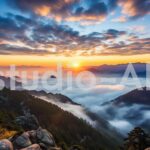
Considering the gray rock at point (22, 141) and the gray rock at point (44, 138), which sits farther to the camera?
the gray rock at point (44, 138)

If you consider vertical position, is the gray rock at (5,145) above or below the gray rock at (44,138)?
above

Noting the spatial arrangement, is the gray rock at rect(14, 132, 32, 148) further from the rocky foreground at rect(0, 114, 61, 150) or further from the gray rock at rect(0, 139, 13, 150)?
the gray rock at rect(0, 139, 13, 150)

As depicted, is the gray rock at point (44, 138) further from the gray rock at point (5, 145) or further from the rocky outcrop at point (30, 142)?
the gray rock at point (5, 145)

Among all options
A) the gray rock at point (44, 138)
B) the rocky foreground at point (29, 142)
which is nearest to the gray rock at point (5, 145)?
the rocky foreground at point (29, 142)

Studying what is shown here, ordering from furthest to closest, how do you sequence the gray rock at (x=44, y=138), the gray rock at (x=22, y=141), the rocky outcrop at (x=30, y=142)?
the gray rock at (x=44, y=138) → the gray rock at (x=22, y=141) → the rocky outcrop at (x=30, y=142)

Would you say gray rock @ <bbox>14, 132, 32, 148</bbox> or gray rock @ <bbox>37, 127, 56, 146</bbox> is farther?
gray rock @ <bbox>37, 127, 56, 146</bbox>

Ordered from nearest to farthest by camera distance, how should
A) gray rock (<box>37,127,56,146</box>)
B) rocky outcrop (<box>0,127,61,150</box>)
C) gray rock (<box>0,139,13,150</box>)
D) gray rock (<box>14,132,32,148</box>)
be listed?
gray rock (<box>0,139,13,150</box>), rocky outcrop (<box>0,127,61,150</box>), gray rock (<box>14,132,32,148</box>), gray rock (<box>37,127,56,146</box>)

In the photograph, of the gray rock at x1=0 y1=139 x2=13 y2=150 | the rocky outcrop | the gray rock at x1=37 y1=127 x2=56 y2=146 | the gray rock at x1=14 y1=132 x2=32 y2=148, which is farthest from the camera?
the gray rock at x1=37 y1=127 x2=56 y2=146

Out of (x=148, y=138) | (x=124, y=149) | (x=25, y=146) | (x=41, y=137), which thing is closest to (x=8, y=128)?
(x=41, y=137)

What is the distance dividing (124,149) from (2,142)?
35705 millimetres

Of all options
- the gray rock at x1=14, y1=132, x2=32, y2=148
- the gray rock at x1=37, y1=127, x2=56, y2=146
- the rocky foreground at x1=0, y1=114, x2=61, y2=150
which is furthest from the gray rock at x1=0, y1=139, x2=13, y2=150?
the gray rock at x1=37, y1=127, x2=56, y2=146

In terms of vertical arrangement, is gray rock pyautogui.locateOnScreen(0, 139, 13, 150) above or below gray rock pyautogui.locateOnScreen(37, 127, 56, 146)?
above

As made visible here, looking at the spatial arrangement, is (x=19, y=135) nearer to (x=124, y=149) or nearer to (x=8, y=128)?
(x=8, y=128)

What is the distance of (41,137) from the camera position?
2574 inches
